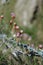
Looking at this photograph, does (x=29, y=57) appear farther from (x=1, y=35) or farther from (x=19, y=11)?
(x=19, y=11)

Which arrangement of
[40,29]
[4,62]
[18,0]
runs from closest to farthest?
[4,62] → [40,29] → [18,0]

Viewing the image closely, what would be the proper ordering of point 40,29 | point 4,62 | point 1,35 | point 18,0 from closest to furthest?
1. point 4,62
2. point 1,35
3. point 40,29
4. point 18,0

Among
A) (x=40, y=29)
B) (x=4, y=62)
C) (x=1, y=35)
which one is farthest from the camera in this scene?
(x=40, y=29)

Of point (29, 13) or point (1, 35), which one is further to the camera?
point (29, 13)

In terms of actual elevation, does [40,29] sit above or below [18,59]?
below

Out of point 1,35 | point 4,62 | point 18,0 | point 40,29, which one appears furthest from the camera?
point 18,0

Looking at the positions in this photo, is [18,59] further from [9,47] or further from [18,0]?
[18,0]

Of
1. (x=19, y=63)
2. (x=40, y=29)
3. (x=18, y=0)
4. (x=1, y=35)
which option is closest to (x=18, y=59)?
(x=19, y=63)

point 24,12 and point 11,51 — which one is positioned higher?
point 11,51

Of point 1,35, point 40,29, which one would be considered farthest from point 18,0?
point 1,35
